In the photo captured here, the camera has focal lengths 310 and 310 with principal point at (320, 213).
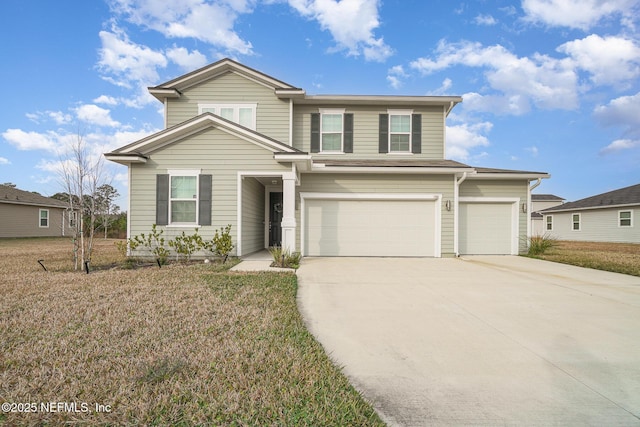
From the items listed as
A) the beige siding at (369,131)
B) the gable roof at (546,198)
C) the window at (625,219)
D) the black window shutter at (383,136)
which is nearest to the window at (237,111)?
the beige siding at (369,131)

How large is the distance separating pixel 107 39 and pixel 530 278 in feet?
51.6

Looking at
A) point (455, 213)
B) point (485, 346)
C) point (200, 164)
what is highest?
point (200, 164)

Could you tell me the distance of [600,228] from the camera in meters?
21.8

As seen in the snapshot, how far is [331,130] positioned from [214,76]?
491 centimetres

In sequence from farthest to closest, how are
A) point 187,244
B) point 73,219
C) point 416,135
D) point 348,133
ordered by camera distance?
point 416,135 < point 348,133 < point 187,244 < point 73,219

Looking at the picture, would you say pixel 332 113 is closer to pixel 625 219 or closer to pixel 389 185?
pixel 389 185

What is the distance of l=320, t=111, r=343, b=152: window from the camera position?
12.4m

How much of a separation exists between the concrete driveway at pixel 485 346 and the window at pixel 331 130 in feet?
22.6

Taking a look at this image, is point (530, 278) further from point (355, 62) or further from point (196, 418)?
point (355, 62)

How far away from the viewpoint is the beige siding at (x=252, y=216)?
A: 32.8 ft

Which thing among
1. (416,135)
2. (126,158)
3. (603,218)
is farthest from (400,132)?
(603,218)

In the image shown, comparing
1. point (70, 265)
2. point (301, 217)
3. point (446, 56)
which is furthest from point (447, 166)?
point (70, 265)

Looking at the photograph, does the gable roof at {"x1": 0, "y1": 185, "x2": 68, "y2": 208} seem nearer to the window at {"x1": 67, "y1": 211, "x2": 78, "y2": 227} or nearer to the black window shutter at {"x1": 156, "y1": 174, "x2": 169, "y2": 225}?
→ the window at {"x1": 67, "y1": 211, "x2": 78, "y2": 227}

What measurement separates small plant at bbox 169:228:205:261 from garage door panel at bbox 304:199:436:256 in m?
3.50
